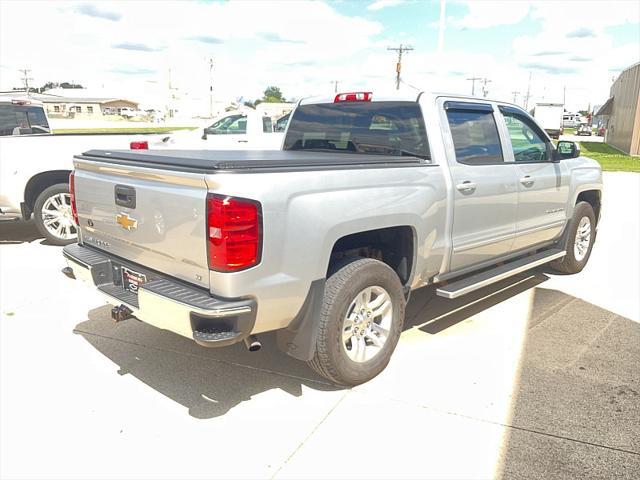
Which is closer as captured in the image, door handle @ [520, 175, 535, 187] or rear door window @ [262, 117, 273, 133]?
door handle @ [520, 175, 535, 187]

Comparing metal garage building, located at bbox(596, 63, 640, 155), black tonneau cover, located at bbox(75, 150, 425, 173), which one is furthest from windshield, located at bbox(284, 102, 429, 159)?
metal garage building, located at bbox(596, 63, 640, 155)

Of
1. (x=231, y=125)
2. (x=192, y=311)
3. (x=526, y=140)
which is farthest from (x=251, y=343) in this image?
(x=231, y=125)

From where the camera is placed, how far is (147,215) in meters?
3.20

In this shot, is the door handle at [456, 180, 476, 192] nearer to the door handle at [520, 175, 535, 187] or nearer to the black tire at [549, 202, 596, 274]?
the door handle at [520, 175, 535, 187]

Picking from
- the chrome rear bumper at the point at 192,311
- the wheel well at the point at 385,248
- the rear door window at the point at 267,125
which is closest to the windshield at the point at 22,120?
the chrome rear bumper at the point at 192,311

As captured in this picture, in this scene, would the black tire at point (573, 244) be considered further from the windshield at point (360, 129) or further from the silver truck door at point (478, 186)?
the windshield at point (360, 129)

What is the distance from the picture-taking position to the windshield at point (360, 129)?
411 centimetres

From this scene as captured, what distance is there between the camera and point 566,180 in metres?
5.48

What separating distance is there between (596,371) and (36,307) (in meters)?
4.74

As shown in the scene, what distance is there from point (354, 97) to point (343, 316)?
2026mm

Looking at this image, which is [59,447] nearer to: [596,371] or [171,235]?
[171,235]

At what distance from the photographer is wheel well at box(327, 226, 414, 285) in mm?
3678

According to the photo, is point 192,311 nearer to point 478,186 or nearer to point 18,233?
point 478,186

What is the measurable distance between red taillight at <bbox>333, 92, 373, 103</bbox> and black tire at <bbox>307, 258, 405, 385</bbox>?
5.13 feet
